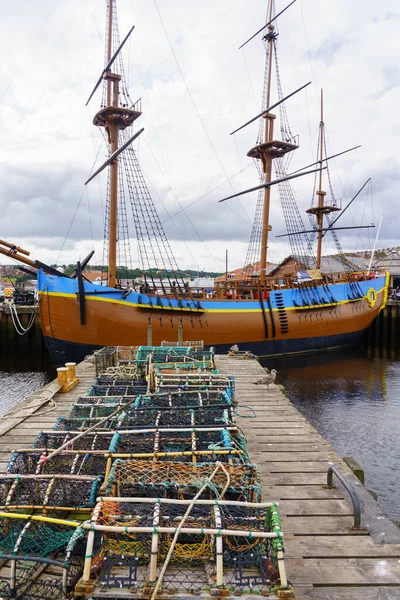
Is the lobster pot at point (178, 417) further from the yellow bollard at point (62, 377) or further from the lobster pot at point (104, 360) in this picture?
the lobster pot at point (104, 360)

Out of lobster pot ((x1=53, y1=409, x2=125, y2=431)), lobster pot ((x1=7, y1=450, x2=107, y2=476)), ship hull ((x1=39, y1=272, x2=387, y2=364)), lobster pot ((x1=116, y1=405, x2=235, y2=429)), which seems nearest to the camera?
lobster pot ((x1=7, y1=450, x2=107, y2=476))

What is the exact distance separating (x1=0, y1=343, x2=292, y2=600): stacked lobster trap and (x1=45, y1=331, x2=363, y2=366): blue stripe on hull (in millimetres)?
13947

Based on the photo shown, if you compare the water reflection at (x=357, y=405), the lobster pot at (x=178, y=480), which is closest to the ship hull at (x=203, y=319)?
the water reflection at (x=357, y=405)

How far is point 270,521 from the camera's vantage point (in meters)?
2.79

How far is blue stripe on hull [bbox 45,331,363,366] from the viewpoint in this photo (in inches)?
725

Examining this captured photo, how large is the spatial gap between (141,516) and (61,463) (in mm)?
1556

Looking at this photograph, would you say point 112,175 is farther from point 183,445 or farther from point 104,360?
point 183,445

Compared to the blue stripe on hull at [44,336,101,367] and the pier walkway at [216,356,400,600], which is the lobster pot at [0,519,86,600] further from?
the blue stripe on hull at [44,336,101,367]

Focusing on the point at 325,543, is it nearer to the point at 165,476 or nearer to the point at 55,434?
the point at 165,476

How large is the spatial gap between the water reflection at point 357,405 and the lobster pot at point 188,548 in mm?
5890

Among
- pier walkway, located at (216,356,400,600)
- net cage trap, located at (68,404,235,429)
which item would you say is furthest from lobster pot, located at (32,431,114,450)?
pier walkway, located at (216,356,400,600)

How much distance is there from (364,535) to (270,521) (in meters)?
1.49

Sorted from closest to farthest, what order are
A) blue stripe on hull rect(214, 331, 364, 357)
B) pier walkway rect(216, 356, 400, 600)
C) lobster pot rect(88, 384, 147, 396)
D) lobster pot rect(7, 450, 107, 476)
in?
pier walkway rect(216, 356, 400, 600), lobster pot rect(7, 450, 107, 476), lobster pot rect(88, 384, 147, 396), blue stripe on hull rect(214, 331, 364, 357)

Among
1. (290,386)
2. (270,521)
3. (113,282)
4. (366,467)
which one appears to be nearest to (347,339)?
(290,386)
